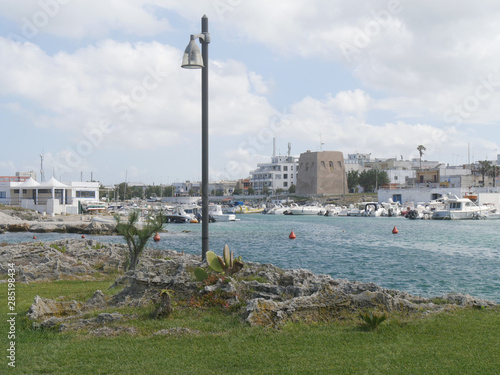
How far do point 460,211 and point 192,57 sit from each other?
80.6 metres

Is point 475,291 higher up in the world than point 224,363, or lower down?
lower down

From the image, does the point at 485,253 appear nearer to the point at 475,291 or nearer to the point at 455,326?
the point at 475,291

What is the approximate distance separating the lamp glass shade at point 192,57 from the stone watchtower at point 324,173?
132607 mm

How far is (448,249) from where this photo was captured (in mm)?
36969

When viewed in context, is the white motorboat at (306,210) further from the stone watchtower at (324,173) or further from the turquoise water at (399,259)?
the turquoise water at (399,259)

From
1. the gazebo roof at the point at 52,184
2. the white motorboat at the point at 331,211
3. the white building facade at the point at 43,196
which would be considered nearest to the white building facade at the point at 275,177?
the white motorboat at the point at 331,211

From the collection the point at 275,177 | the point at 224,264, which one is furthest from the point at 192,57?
the point at 275,177

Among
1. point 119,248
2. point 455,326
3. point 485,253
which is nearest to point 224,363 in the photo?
point 455,326

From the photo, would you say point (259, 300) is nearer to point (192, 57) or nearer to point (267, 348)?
point (267, 348)

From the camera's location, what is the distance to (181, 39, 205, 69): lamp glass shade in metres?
10.4

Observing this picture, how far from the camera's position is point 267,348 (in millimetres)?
6688

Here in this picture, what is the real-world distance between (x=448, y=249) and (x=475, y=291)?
19.3 m

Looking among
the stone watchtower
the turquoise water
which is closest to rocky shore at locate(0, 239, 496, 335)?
the turquoise water

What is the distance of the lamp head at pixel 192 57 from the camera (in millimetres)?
10430
